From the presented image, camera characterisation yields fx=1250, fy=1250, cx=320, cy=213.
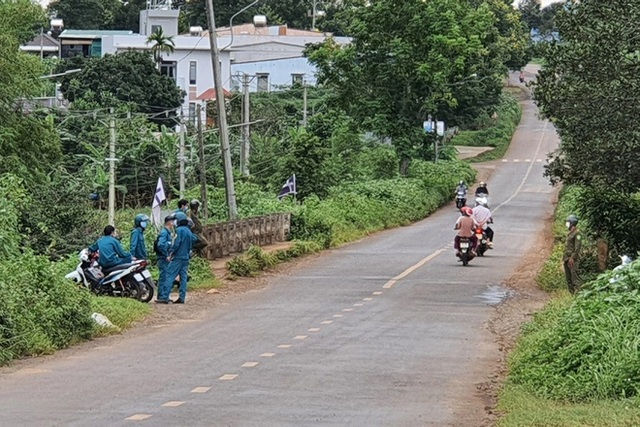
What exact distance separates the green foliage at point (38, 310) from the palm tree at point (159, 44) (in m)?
76.4

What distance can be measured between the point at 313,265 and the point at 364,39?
96.2 ft

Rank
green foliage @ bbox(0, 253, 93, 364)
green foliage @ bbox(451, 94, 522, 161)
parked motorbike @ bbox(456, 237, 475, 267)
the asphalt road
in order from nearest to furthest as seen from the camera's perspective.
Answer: the asphalt road
green foliage @ bbox(0, 253, 93, 364)
parked motorbike @ bbox(456, 237, 475, 267)
green foliage @ bbox(451, 94, 522, 161)

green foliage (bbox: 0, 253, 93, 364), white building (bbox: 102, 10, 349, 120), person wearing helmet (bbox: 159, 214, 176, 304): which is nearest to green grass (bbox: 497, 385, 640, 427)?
green foliage (bbox: 0, 253, 93, 364)

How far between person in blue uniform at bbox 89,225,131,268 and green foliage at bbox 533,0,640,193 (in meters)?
9.53

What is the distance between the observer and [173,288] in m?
25.3

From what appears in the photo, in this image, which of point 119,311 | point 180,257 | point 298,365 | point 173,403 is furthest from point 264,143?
point 173,403

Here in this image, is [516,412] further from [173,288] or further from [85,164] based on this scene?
[85,164]

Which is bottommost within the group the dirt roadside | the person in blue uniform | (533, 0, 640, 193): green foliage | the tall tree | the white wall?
the dirt roadside

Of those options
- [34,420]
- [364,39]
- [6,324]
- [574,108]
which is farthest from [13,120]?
[34,420]

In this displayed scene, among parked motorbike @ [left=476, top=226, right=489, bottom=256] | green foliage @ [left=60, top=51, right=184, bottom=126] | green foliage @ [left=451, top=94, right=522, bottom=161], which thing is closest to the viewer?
parked motorbike @ [left=476, top=226, right=489, bottom=256]

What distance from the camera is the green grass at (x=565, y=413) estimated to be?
35.7ft

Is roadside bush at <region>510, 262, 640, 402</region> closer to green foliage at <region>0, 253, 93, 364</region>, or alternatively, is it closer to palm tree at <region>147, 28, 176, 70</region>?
green foliage at <region>0, 253, 93, 364</region>

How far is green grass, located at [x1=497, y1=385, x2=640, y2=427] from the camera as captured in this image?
1088cm

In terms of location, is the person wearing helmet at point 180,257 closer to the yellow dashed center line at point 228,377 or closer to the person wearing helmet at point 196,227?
the person wearing helmet at point 196,227
